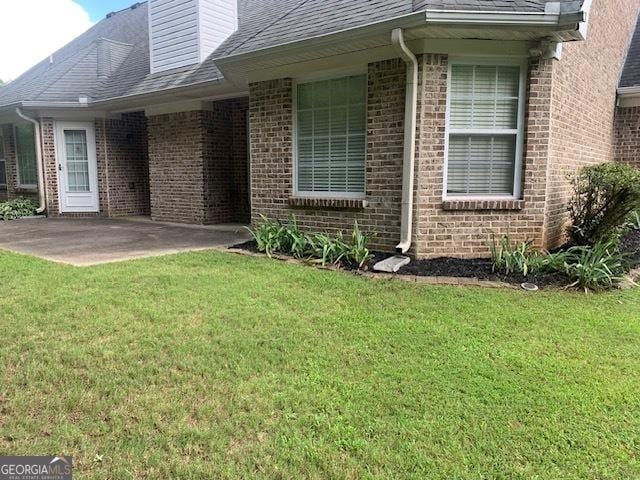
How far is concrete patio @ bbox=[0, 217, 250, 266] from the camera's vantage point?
22.5ft

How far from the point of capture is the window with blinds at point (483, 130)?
6.07 metres

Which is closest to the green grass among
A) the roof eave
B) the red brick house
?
the red brick house

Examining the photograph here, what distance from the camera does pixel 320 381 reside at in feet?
9.84

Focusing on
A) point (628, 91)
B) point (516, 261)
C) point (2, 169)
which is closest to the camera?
point (516, 261)

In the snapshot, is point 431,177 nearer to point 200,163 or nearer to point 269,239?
point 269,239

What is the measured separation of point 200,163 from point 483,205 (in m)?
6.32

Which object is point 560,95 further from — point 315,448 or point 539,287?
point 315,448

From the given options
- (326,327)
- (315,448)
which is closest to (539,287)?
(326,327)

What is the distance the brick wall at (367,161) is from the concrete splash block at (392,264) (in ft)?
1.46

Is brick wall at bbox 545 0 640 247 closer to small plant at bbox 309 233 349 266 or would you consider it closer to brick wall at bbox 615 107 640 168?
brick wall at bbox 615 107 640 168

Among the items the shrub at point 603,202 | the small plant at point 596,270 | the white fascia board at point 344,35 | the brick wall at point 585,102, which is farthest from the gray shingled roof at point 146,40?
the small plant at point 596,270

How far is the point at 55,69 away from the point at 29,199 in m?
3.68

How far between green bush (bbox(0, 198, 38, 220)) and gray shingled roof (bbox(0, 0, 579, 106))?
8.54 ft

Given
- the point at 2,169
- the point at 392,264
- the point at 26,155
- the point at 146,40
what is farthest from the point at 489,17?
the point at 2,169
